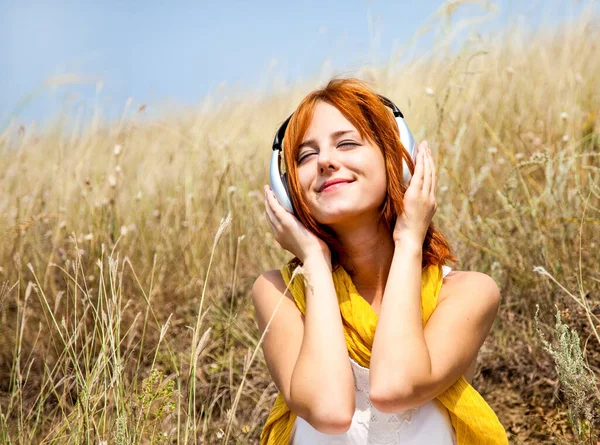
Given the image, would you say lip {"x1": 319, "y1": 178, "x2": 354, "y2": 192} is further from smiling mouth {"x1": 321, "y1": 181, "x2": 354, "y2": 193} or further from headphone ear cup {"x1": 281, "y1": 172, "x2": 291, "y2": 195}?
headphone ear cup {"x1": 281, "y1": 172, "x2": 291, "y2": 195}

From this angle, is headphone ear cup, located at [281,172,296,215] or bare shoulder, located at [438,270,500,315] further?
headphone ear cup, located at [281,172,296,215]

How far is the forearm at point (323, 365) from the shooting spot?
2.08 meters

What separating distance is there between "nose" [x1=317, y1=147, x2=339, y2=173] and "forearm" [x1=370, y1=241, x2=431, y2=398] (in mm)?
357

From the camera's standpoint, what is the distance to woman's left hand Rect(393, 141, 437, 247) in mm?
2330

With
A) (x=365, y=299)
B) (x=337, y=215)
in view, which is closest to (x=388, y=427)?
(x=365, y=299)

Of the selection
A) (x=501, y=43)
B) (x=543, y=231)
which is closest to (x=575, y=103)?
(x=501, y=43)

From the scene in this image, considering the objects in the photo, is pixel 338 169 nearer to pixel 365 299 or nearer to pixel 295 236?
pixel 295 236

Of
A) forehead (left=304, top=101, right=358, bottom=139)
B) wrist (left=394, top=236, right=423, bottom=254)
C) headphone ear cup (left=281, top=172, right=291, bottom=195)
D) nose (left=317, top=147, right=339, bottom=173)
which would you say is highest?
forehead (left=304, top=101, right=358, bottom=139)

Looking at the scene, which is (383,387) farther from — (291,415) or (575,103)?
(575,103)

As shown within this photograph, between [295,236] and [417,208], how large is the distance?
42 centimetres

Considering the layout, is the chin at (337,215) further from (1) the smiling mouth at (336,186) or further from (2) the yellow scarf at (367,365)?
(2) the yellow scarf at (367,365)

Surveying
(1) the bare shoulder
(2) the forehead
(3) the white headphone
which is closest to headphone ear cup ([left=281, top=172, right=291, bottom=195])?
(3) the white headphone

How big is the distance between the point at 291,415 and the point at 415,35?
3.17 m

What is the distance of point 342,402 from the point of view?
81.9 inches
